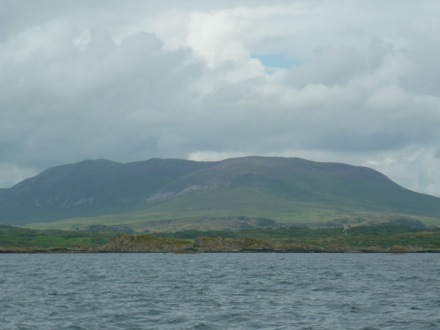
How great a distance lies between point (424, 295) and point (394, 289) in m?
8.55

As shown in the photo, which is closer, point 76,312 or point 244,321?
point 244,321

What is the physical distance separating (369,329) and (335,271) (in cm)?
8069

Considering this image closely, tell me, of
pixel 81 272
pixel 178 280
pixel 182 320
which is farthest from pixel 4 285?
pixel 182 320

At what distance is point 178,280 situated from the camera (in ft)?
396

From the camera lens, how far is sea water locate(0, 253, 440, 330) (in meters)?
67.5

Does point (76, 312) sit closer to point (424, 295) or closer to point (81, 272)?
point (424, 295)

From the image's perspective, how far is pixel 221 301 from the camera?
8556cm

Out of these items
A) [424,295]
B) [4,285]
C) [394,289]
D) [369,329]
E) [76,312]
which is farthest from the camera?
[4,285]

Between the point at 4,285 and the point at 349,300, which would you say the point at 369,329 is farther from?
the point at 4,285

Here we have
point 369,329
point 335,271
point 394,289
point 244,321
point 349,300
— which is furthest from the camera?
point 335,271

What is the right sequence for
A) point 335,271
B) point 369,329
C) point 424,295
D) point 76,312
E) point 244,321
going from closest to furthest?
point 369,329
point 244,321
point 76,312
point 424,295
point 335,271

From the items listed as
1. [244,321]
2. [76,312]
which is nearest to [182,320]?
[244,321]

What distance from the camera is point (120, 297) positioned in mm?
90375

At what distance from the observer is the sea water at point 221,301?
221 ft
